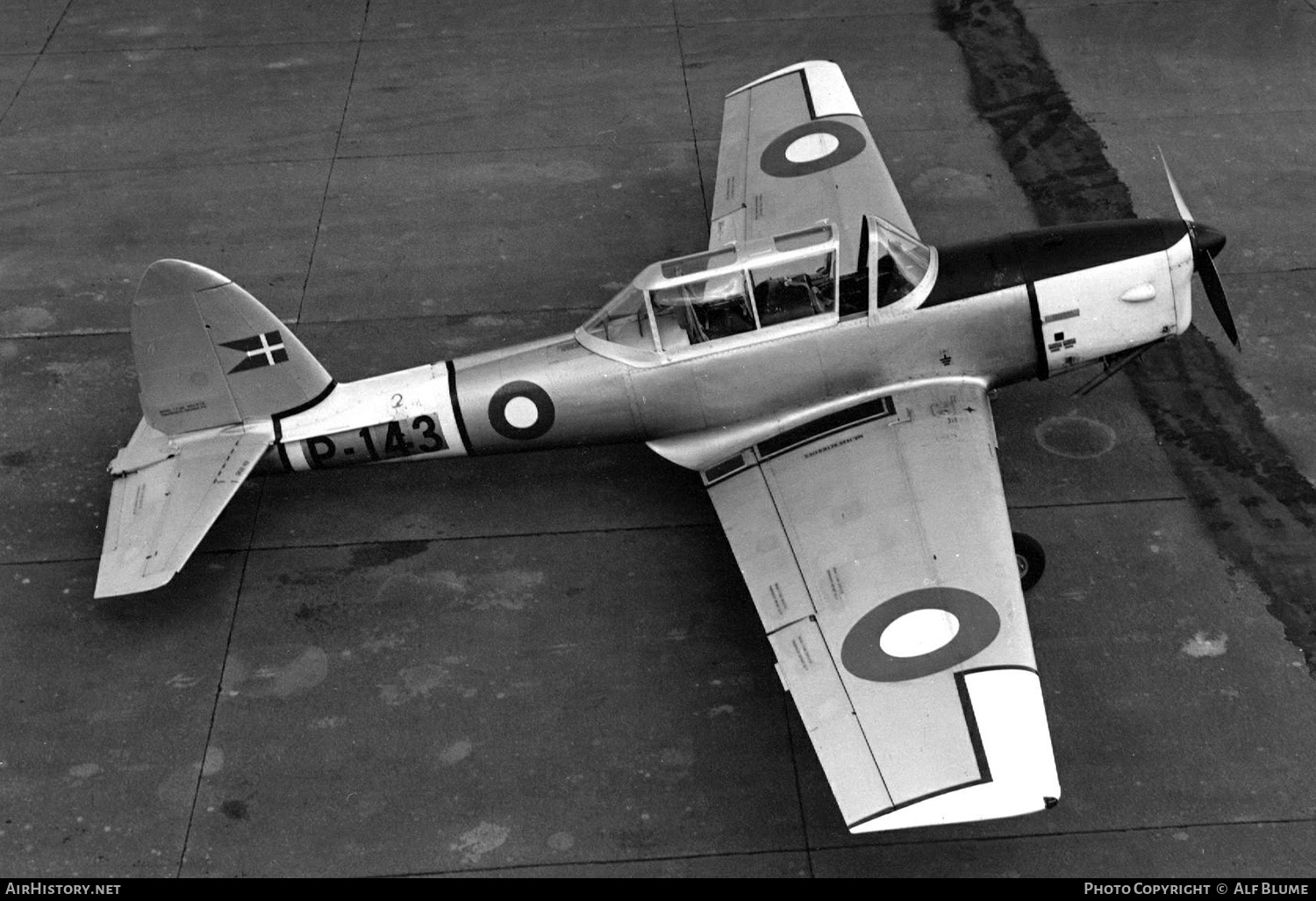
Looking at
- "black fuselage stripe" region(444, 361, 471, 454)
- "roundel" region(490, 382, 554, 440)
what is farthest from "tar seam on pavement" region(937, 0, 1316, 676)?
"black fuselage stripe" region(444, 361, 471, 454)

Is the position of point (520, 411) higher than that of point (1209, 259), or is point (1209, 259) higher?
point (1209, 259)

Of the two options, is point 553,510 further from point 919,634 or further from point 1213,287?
point 1213,287

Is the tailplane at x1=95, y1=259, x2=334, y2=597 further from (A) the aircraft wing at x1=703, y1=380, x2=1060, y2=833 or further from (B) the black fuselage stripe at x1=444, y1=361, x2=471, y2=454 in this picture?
(A) the aircraft wing at x1=703, y1=380, x2=1060, y2=833

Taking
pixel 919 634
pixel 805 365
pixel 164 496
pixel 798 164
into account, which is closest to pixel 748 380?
pixel 805 365

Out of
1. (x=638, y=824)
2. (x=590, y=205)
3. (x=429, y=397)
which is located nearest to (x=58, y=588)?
(x=429, y=397)

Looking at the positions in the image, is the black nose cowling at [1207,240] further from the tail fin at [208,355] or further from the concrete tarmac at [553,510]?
the tail fin at [208,355]
